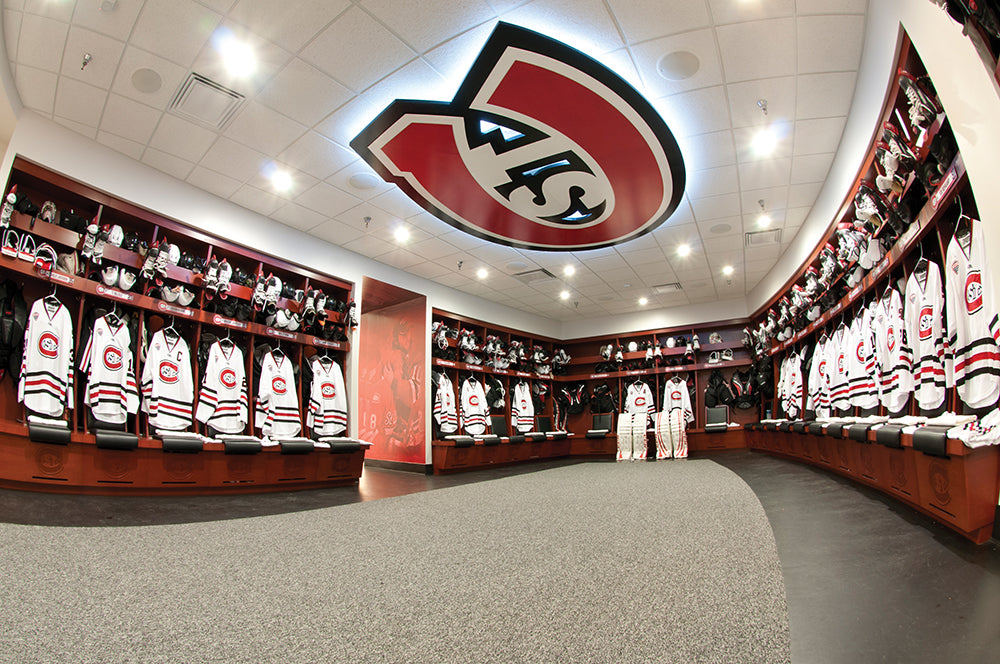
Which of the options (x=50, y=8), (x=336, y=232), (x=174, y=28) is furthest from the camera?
(x=336, y=232)

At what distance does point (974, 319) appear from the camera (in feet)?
7.19

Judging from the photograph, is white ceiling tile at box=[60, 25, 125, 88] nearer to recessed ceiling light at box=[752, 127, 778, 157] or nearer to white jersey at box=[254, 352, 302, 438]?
white jersey at box=[254, 352, 302, 438]

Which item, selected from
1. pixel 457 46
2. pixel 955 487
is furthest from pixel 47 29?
pixel 955 487

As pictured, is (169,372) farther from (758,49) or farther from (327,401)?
(758,49)

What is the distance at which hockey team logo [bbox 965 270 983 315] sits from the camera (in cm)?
217

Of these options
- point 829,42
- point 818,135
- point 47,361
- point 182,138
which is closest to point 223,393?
point 47,361

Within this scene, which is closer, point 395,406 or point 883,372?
point 883,372

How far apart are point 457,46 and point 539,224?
2.55 m

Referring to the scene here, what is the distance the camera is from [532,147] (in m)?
3.87

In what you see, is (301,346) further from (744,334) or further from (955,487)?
(744,334)

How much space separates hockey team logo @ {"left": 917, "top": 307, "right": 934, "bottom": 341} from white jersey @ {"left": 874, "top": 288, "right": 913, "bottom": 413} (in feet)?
0.81

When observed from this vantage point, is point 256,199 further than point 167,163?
Yes

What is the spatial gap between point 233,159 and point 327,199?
36.9 inches

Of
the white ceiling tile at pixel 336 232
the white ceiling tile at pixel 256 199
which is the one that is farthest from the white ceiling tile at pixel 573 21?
the white ceiling tile at pixel 336 232
